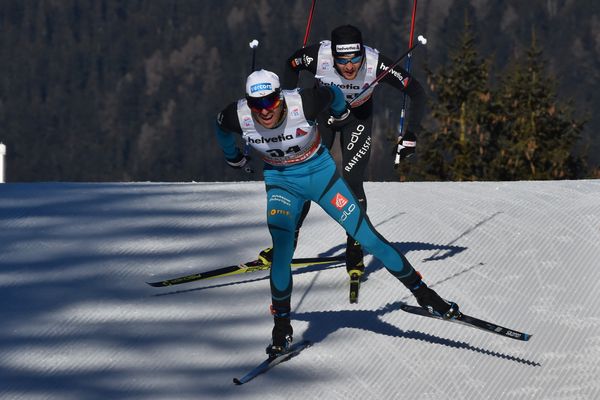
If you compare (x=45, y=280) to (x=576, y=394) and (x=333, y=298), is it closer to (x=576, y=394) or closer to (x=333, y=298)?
(x=333, y=298)

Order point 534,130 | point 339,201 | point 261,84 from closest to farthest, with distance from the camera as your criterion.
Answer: point 261,84
point 339,201
point 534,130

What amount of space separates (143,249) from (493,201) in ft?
11.0

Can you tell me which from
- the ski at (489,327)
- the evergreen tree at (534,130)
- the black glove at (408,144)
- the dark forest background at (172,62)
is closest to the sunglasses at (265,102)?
the black glove at (408,144)

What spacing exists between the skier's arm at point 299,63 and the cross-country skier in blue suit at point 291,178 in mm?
1169

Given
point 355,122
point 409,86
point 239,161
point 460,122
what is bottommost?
point 460,122

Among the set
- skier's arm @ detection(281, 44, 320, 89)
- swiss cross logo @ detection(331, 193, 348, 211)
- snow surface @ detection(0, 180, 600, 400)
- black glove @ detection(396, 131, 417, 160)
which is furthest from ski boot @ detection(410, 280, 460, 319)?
skier's arm @ detection(281, 44, 320, 89)

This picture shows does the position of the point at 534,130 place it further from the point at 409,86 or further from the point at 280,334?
the point at 280,334

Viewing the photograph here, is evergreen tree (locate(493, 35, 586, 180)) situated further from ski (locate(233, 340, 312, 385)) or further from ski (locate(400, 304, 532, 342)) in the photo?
ski (locate(233, 340, 312, 385))

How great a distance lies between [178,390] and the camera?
6293 millimetres

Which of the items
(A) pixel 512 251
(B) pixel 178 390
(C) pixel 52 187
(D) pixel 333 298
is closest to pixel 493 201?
(A) pixel 512 251

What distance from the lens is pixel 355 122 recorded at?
8195 millimetres

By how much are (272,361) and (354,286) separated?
1420 mm

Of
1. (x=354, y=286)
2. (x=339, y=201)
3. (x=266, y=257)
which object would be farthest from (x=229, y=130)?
(x=266, y=257)

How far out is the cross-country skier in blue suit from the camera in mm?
6688
